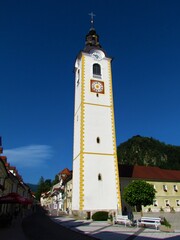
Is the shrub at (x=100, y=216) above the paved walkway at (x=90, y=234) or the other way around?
above

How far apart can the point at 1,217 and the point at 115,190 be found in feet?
37.2

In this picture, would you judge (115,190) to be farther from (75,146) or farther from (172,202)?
(172,202)

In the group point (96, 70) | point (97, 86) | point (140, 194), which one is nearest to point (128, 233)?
point (140, 194)

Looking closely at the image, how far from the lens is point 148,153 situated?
88.9 meters

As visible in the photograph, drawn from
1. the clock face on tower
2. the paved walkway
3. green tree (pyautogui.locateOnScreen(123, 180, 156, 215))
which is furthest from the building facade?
the paved walkway

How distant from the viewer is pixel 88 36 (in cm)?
3612

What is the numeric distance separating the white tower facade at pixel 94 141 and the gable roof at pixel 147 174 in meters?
11.0

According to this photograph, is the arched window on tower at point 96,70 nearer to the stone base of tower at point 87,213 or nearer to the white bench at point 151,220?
the stone base of tower at point 87,213

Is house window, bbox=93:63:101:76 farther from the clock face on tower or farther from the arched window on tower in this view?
the clock face on tower

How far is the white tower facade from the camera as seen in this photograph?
75.5 feet

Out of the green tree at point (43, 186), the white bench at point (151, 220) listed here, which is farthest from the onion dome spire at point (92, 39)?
the green tree at point (43, 186)

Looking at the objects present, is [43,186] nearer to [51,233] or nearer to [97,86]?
[97,86]

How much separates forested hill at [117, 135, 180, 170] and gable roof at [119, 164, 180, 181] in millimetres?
42705

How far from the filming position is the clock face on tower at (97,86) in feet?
93.7
